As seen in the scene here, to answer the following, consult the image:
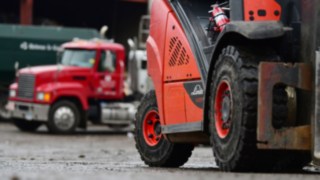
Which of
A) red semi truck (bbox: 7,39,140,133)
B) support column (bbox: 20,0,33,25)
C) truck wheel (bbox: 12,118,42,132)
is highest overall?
support column (bbox: 20,0,33,25)

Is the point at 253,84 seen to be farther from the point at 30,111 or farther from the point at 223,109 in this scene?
the point at 30,111

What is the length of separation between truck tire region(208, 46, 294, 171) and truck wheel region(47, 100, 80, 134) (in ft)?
55.7

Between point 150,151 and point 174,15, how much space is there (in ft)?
6.11

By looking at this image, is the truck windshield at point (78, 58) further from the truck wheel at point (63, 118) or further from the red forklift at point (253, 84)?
the red forklift at point (253, 84)

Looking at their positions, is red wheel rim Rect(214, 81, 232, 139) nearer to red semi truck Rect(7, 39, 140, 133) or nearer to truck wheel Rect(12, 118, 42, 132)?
red semi truck Rect(7, 39, 140, 133)

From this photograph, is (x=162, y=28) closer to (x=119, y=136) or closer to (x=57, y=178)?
(x=57, y=178)

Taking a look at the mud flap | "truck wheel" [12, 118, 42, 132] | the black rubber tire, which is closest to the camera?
the mud flap

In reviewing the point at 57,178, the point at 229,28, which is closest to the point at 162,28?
the point at 229,28

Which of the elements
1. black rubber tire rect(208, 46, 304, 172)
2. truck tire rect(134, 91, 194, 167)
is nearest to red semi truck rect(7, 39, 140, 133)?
truck tire rect(134, 91, 194, 167)

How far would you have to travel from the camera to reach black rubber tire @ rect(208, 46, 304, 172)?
841 centimetres

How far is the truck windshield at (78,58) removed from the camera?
2675 centimetres

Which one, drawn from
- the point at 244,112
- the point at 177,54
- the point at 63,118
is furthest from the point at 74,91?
the point at 244,112

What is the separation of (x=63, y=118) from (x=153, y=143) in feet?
48.5

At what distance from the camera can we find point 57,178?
7211 mm
